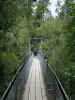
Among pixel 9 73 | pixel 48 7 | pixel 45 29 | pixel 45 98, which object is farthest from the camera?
pixel 48 7

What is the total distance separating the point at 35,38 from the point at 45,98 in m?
64.1

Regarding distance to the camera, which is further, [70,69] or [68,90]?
[68,90]

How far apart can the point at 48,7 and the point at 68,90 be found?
54523mm

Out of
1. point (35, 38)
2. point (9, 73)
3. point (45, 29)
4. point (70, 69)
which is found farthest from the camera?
point (35, 38)

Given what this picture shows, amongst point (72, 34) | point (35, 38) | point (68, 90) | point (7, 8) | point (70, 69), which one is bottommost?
point (35, 38)

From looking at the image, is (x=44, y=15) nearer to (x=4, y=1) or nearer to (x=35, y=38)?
(x=35, y=38)

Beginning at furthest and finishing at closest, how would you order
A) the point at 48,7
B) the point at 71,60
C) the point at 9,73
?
the point at 48,7, the point at 9,73, the point at 71,60

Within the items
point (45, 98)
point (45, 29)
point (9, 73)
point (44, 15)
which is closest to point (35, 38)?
point (44, 15)

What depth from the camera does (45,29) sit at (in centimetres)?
5050

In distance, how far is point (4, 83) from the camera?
1705 cm

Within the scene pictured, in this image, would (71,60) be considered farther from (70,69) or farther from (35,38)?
(35,38)

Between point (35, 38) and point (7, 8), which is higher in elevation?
point (7, 8)

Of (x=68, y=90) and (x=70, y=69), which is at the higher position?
(x=70, y=69)

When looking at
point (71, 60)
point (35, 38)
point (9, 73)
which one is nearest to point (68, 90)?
point (71, 60)
